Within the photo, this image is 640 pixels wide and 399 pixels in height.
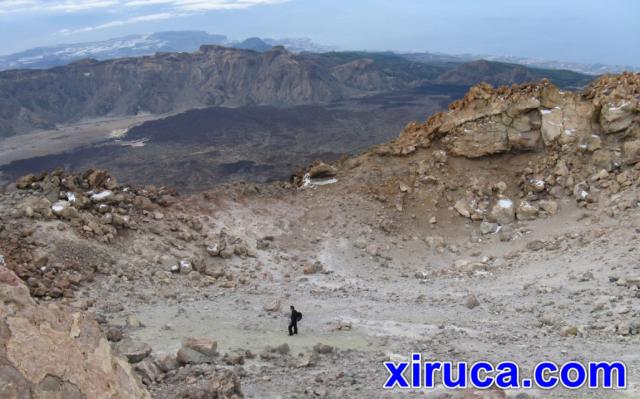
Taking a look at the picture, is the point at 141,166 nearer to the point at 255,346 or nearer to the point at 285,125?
the point at 285,125

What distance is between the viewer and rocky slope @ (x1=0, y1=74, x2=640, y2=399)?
845cm

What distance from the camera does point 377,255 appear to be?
52.2ft

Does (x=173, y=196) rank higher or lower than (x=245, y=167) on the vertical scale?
higher

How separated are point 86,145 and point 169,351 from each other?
7274cm

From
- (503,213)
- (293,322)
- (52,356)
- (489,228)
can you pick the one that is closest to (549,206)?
(503,213)

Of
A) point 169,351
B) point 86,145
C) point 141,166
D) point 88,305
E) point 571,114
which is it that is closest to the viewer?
point 169,351

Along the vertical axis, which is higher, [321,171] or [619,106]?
[619,106]

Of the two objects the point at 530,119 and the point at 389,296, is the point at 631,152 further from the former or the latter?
the point at 389,296

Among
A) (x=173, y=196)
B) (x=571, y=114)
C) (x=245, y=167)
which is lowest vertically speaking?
(x=245, y=167)

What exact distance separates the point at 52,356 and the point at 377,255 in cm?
1163

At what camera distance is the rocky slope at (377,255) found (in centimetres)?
845

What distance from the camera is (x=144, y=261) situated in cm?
1318

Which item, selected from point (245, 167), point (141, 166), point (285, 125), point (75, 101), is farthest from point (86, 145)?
point (75, 101)

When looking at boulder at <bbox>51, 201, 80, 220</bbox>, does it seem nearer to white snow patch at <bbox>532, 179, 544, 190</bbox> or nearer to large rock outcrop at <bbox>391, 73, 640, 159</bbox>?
large rock outcrop at <bbox>391, 73, 640, 159</bbox>
